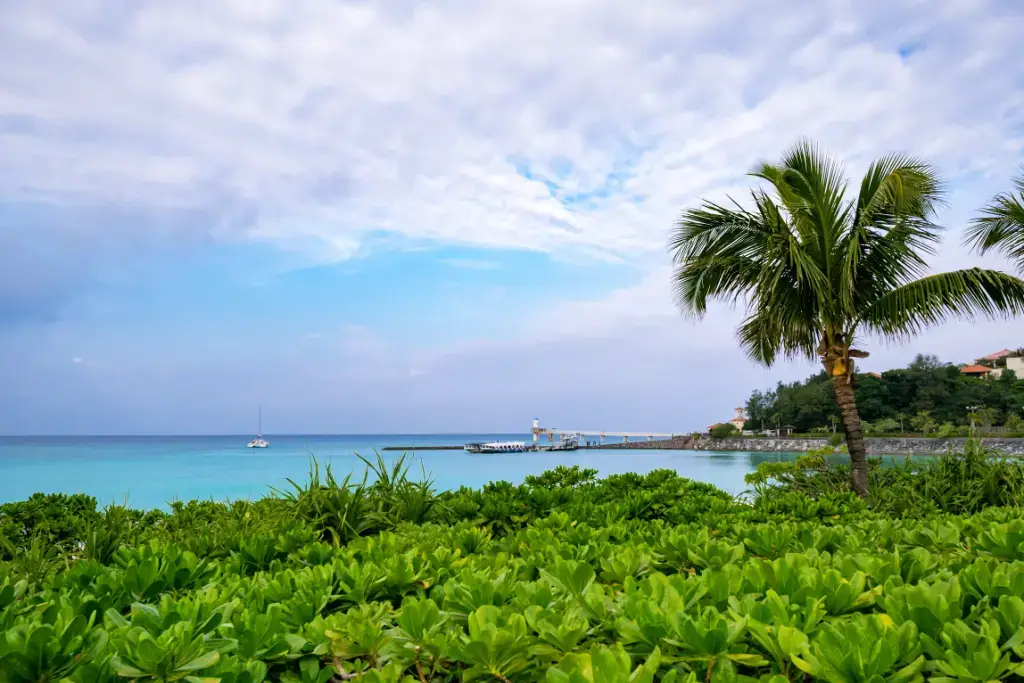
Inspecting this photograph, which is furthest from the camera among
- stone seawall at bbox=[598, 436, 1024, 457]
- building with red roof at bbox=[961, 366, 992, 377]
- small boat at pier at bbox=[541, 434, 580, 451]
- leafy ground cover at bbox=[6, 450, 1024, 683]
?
building with red roof at bbox=[961, 366, 992, 377]

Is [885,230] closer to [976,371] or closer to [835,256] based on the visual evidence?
[835,256]

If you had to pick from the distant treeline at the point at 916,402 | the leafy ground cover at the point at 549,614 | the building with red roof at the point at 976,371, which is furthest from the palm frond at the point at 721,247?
the building with red roof at the point at 976,371

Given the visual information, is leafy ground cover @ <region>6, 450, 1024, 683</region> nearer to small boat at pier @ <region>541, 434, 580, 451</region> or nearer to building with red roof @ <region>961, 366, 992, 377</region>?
small boat at pier @ <region>541, 434, 580, 451</region>

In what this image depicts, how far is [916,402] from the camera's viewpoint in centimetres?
5672

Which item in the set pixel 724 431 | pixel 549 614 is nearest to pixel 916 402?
pixel 724 431

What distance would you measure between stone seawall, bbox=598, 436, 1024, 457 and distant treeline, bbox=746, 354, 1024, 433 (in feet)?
9.57

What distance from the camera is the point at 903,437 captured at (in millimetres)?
48625

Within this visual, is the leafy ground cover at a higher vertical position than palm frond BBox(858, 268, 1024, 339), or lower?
lower

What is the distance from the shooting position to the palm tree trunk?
27.8 ft

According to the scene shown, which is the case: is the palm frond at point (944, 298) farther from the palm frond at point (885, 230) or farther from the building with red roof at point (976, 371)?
the building with red roof at point (976, 371)

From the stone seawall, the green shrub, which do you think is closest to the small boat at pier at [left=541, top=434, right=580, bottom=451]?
the stone seawall

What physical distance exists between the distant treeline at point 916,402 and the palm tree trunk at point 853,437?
44737 millimetres

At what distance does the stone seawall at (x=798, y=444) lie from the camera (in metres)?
39.2

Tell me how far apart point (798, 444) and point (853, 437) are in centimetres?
5072
